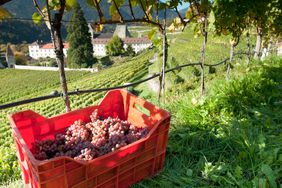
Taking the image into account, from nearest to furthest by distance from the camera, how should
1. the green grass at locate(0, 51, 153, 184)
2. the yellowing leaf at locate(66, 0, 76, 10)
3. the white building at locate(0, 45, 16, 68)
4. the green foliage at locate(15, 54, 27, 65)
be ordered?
1. the yellowing leaf at locate(66, 0, 76, 10)
2. the green grass at locate(0, 51, 153, 184)
3. the white building at locate(0, 45, 16, 68)
4. the green foliage at locate(15, 54, 27, 65)

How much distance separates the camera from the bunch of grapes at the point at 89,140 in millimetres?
2104

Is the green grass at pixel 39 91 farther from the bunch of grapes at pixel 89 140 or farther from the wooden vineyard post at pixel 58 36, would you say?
the wooden vineyard post at pixel 58 36

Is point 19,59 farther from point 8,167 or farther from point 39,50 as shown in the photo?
point 8,167

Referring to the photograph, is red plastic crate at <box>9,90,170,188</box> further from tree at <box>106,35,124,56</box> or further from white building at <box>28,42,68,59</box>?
white building at <box>28,42,68,59</box>

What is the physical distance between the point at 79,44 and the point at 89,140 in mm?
65900

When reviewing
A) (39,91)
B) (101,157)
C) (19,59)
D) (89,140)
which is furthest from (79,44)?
(101,157)

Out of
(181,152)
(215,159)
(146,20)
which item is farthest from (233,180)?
(146,20)

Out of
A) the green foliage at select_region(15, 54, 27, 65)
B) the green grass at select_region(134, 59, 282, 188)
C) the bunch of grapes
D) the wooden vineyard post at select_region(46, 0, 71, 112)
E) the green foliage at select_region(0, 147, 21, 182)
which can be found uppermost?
the wooden vineyard post at select_region(46, 0, 71, 112)

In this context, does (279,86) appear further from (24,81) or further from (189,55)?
(24,81)

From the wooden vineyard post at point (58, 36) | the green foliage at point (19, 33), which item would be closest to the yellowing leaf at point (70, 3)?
the wooden vineyard post at point (58, 36)

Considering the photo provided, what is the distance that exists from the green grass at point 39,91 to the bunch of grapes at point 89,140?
1.18 m

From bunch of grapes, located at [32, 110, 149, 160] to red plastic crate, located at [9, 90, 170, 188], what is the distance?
13 centimetres

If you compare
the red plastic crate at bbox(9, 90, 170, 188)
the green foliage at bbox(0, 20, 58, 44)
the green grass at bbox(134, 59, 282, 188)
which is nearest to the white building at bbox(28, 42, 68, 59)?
the green foliage at bbox(0, 20, 58, 44)

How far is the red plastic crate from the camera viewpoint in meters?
1.68
